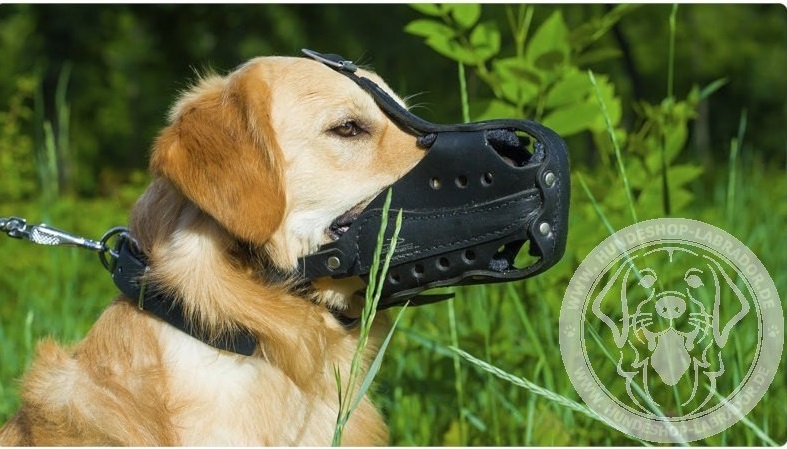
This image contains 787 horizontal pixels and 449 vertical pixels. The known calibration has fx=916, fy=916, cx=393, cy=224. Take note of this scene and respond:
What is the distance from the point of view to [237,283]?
249 cm

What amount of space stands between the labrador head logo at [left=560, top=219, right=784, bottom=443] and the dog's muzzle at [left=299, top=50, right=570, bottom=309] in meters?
0.61

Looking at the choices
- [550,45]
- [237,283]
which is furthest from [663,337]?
[237,283]

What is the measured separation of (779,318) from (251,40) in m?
10.6

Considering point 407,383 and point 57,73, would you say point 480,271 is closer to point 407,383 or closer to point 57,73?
point 407,383

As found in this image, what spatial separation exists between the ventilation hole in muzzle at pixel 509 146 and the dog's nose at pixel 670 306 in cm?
72

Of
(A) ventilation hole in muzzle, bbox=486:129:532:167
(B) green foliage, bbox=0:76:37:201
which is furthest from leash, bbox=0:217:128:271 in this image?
(B) green foliage, bbox=0:76:37:201

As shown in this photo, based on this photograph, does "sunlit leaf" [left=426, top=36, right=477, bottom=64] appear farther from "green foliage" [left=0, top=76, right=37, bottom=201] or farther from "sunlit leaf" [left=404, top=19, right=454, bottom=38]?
"green foliage" [left=0, top=76, right=37, bottom=201]

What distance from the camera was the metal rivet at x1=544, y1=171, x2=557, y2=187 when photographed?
236 cm

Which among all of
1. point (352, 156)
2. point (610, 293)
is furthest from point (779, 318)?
point (352, 156)

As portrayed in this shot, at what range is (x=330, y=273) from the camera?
2525 mm

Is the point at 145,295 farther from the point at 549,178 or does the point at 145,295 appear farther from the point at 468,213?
the point at 549,178

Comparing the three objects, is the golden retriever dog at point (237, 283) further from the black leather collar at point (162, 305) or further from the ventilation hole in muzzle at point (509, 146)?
the ventilation hole in muzzle at point (509, 146)

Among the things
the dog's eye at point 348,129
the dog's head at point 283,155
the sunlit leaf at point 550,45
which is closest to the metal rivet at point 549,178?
the dog's head at point 283,155

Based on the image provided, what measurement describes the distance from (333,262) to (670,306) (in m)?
1.13
